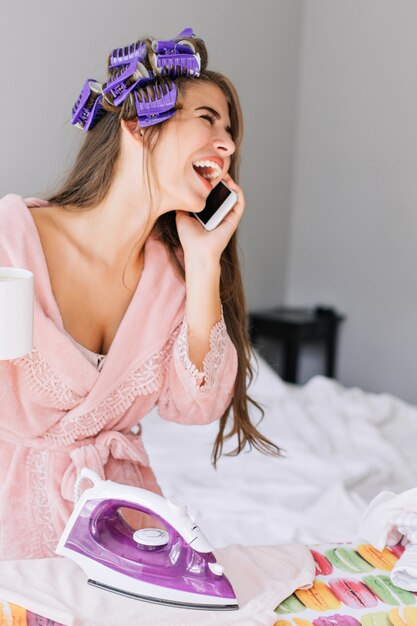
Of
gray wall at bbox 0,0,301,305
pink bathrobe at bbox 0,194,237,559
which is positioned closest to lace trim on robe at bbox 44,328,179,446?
pink bathrobe at bbox 0,194,237,559

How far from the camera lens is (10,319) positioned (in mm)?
936

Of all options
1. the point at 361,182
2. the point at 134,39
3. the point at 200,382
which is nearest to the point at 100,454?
the point at 200,382

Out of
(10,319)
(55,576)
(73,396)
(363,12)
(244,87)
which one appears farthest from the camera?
(363,12)

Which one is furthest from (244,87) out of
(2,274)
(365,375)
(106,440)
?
(2,274)

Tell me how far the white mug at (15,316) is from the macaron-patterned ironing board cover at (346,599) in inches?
12.6

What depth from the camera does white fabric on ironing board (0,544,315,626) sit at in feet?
3.20

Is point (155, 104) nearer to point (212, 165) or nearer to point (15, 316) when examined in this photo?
point (212, 165)

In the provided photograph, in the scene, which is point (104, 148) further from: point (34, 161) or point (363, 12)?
point (363, 12)

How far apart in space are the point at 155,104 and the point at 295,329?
7.80 ft

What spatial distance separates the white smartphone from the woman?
0.02 metres

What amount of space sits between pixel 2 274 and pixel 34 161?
1.66 m

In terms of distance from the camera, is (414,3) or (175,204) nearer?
(175,204)

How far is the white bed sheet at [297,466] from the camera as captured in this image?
199cm

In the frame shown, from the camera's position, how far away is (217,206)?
1.48 metres
